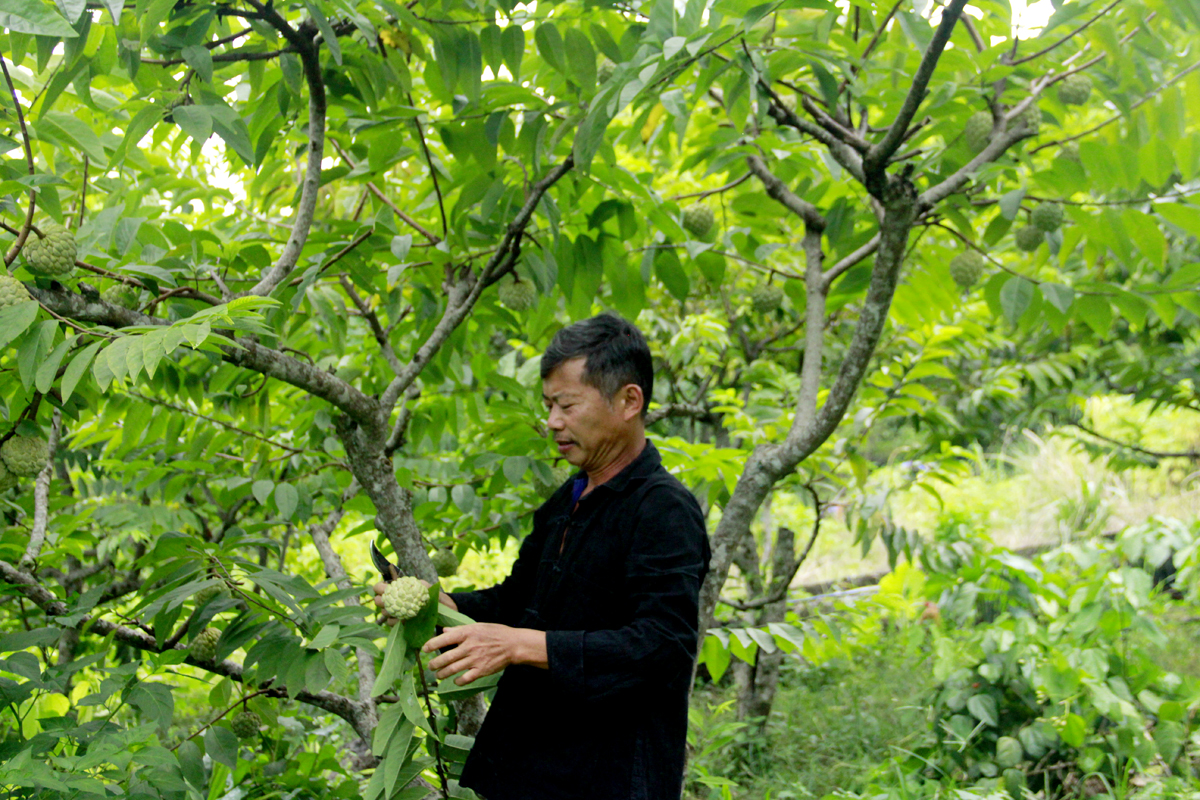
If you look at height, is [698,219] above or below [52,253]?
above

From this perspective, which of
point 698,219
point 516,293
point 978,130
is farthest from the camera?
point 698,219

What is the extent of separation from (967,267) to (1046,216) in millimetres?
289

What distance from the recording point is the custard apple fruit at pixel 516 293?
2.65 metres

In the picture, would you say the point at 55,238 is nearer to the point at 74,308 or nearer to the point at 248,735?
the point at 74,308

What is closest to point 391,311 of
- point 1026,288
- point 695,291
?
point 1026,288

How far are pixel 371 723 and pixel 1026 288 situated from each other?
2307mm

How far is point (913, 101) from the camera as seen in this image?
6.84 ft

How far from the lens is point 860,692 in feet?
18.4

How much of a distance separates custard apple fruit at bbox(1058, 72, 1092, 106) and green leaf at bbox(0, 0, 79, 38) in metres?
2.45

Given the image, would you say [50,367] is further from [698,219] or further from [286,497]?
[698,219]

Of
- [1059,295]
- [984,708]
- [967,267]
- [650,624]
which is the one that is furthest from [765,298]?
[650,624]

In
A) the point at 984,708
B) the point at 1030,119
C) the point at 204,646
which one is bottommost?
the point at 984,708

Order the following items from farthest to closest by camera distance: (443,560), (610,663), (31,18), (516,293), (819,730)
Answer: (819,730) < (443,560) < (516,293) < (610,663) < (31,18)

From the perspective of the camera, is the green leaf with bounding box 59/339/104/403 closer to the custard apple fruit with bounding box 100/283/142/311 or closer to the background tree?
the background tree
